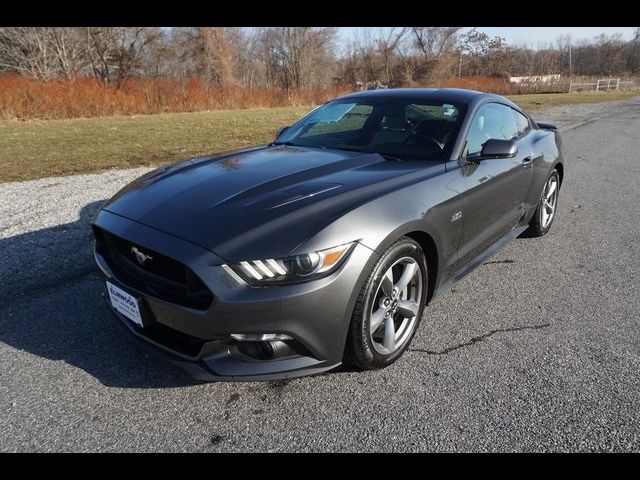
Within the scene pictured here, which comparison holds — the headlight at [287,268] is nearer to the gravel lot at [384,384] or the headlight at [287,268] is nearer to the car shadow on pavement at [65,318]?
the gravel lot at [384,384]

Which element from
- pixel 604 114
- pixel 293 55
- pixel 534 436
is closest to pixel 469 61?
pixel 293 55

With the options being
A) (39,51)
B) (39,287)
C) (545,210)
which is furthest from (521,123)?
(39,51)

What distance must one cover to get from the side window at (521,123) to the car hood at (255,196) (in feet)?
6.47

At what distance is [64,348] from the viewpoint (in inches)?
100

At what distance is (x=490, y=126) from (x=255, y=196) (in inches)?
89.0

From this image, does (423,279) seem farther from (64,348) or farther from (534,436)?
(64,348)

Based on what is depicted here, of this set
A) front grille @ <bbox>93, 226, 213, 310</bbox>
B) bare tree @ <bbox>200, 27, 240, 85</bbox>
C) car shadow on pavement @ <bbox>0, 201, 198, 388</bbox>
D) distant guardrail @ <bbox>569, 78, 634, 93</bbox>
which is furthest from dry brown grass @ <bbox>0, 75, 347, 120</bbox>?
distant guardrail @ <bbox>569, 78, 634, 93</bbox>

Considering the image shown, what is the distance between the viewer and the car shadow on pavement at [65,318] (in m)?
2.36

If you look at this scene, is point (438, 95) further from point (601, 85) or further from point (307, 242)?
point (601, 85)

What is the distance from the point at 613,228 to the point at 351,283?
4.07 m

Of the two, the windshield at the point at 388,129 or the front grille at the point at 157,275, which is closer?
the front grille at the point at 157,275

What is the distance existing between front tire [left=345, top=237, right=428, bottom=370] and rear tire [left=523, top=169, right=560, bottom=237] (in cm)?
235

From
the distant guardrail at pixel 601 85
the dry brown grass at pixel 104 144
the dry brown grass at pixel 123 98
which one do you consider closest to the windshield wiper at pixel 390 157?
the dry brown grass at pixel 104 144
